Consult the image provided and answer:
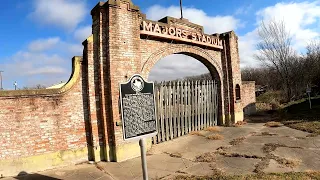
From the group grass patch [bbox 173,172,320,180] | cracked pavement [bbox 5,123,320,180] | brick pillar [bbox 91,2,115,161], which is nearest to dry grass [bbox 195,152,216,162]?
cracked pavement [bbox 5,123,320,180]

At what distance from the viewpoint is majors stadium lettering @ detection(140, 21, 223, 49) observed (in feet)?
26.3

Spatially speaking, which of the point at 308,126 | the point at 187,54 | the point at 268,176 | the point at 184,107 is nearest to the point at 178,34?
the point at 187,54

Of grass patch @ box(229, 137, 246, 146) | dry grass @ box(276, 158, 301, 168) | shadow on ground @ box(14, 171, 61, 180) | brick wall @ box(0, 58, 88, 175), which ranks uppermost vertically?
brick wall @ box(0, 58, 88, 175)

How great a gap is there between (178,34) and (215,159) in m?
4.88

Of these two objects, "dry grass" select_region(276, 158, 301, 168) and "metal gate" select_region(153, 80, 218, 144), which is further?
"metal gate" select_region(153, 80, 218, 144)

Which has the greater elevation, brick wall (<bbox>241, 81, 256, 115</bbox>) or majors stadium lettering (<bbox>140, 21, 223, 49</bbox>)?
majors stadium lettering (<bbox>140, 21, 223, 49</bbox>)

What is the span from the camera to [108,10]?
270 inches

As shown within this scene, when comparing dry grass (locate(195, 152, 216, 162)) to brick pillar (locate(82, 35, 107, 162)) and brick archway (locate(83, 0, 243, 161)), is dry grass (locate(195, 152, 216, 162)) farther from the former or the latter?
brick pillar (locate(82, 35, 107, 162))

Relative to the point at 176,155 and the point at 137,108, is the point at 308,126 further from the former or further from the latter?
the point at 137,108

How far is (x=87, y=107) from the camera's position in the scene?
6871 millimetres

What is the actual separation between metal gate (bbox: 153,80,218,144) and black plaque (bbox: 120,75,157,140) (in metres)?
4.38

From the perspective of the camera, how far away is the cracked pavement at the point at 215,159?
5.62 m

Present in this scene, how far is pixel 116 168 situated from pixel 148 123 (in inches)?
107

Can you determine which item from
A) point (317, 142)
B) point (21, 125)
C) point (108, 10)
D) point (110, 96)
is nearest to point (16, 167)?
point (21, 125)
